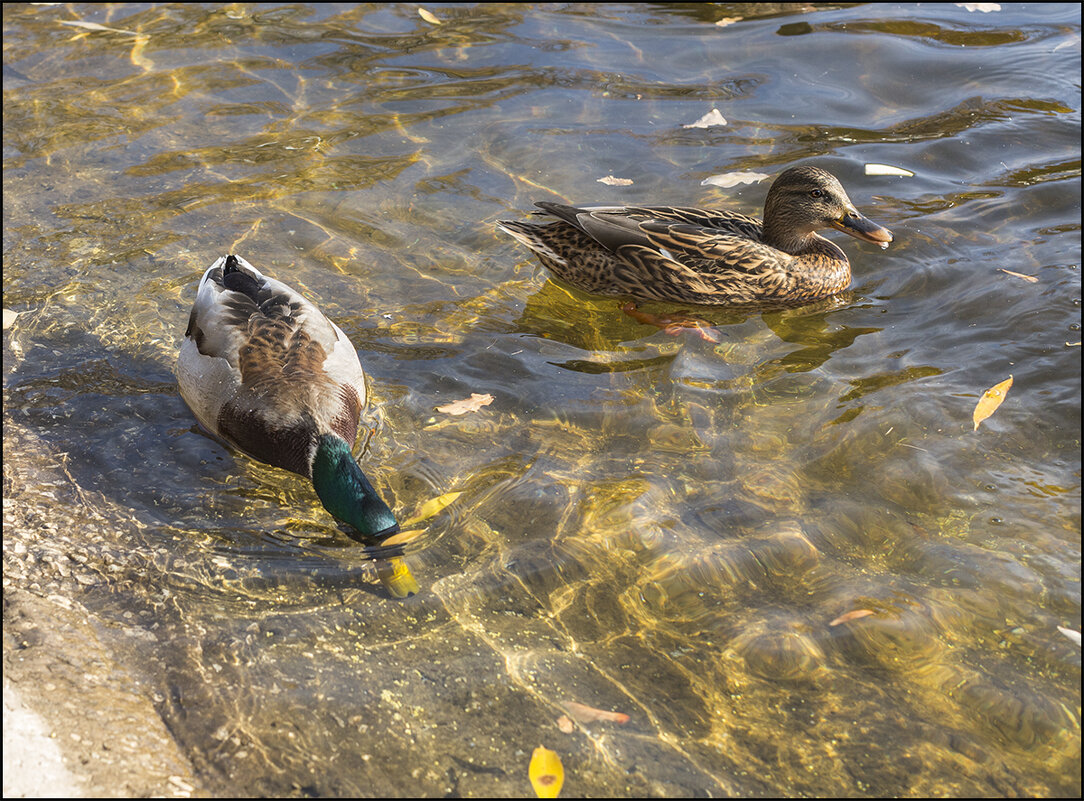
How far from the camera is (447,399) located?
5.02 metres

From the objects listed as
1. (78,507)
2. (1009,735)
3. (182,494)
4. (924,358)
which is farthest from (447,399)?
(1009,735)

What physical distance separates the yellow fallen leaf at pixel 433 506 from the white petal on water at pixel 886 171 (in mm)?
4371

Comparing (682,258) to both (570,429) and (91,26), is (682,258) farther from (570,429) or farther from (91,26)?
(91,26)

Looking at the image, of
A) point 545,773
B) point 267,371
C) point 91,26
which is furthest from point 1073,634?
point 91,26

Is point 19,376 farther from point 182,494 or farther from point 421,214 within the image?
point 421,214

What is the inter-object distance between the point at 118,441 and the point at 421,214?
9.02 ft

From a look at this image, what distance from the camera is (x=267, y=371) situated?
4566 millimetres

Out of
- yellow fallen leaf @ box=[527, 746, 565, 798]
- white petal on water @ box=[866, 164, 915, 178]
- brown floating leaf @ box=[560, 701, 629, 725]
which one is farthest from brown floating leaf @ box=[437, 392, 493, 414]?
white petal on water @ box=[866, 164, 915, 178]

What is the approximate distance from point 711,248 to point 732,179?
1.51 m

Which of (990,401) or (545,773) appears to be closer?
(545,773)

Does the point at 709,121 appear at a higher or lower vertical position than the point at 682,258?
higher

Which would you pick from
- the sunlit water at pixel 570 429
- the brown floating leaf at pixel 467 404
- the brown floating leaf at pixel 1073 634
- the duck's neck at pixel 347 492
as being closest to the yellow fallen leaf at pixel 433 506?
the sunlit water at pixel 570 429

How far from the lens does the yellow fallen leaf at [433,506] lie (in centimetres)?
421

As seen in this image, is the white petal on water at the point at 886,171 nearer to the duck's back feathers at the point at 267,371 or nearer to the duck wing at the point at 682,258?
the duck wing at the point at 682,258
